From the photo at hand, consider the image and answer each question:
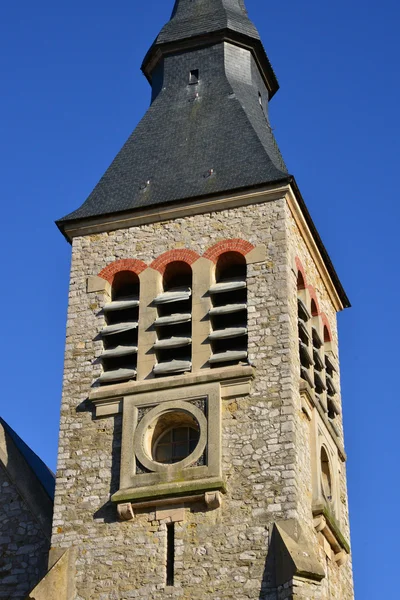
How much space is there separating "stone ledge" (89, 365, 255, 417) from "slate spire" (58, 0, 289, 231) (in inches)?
137

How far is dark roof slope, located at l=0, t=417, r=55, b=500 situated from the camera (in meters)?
21.7

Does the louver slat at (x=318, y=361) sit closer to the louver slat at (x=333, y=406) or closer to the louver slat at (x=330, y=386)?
the louver slat at (x=330, y=386)

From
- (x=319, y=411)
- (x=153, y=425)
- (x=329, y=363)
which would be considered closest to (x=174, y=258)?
(x=153, y=425)

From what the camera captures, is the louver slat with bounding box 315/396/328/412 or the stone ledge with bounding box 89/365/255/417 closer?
the stone ledge with bounding box 89/365/255/417

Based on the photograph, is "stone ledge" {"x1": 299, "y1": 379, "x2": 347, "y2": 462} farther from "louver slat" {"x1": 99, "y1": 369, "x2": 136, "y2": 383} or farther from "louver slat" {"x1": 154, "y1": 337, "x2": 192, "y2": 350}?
"louver slat" {"x1": 99, "y1": 369, "x2": 136, "y2": 383}

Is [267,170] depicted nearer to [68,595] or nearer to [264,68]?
[264,68]

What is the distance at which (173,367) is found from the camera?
825 inches

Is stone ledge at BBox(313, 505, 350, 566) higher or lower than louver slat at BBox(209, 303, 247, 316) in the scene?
lower

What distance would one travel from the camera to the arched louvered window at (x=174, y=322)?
830 inches

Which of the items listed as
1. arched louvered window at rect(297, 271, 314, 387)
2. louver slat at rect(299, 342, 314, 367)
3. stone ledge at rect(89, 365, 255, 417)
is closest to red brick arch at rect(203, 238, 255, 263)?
arched louvered window at rect(297, 271, 314, 387)

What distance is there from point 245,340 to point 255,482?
2.60m

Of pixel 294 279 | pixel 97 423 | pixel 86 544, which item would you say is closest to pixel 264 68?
pixel 294 279

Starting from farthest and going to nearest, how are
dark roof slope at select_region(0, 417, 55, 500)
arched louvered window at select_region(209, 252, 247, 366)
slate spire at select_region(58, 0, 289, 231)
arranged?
slate spire at select_region(58, 0, 289, 231) < dark roof slope at select_region(0, 417, 55, 500) < arched louvered window at select_region(209, 252, 247, 366)

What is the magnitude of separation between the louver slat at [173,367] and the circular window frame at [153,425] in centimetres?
61
